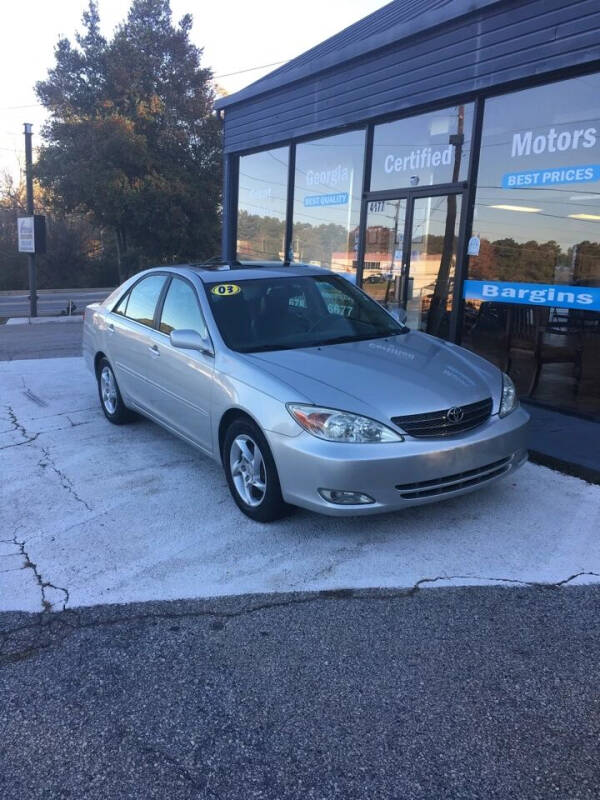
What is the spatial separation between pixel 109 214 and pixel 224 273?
23.2 m

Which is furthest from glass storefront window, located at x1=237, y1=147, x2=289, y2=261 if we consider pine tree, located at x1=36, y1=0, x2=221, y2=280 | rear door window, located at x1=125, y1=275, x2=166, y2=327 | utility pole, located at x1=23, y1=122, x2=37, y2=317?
pine tree, located at x1=36, y1=0, x2=221, y2=280

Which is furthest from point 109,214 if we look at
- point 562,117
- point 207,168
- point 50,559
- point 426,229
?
point 50,559

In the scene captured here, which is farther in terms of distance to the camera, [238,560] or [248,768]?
[238,560]

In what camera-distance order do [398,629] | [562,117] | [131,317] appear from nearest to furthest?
[398,629]
[131,317]
[562,117]

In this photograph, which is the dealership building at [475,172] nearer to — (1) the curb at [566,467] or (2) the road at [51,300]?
(1) the curb at [566,467]

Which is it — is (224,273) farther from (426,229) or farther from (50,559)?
(426,229)

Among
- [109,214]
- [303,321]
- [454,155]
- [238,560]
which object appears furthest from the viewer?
[109,214]

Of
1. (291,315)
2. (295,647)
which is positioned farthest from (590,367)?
(295,647)

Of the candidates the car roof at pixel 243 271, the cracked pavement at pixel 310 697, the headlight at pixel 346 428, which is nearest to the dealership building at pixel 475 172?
the car roof at pixel 243 271

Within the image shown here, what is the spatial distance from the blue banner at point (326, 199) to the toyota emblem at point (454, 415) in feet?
21.8

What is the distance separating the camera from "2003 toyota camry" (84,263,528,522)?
12.1 feet

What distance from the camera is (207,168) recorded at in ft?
93.6

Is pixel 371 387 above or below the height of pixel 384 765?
above

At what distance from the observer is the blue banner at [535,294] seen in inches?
250
